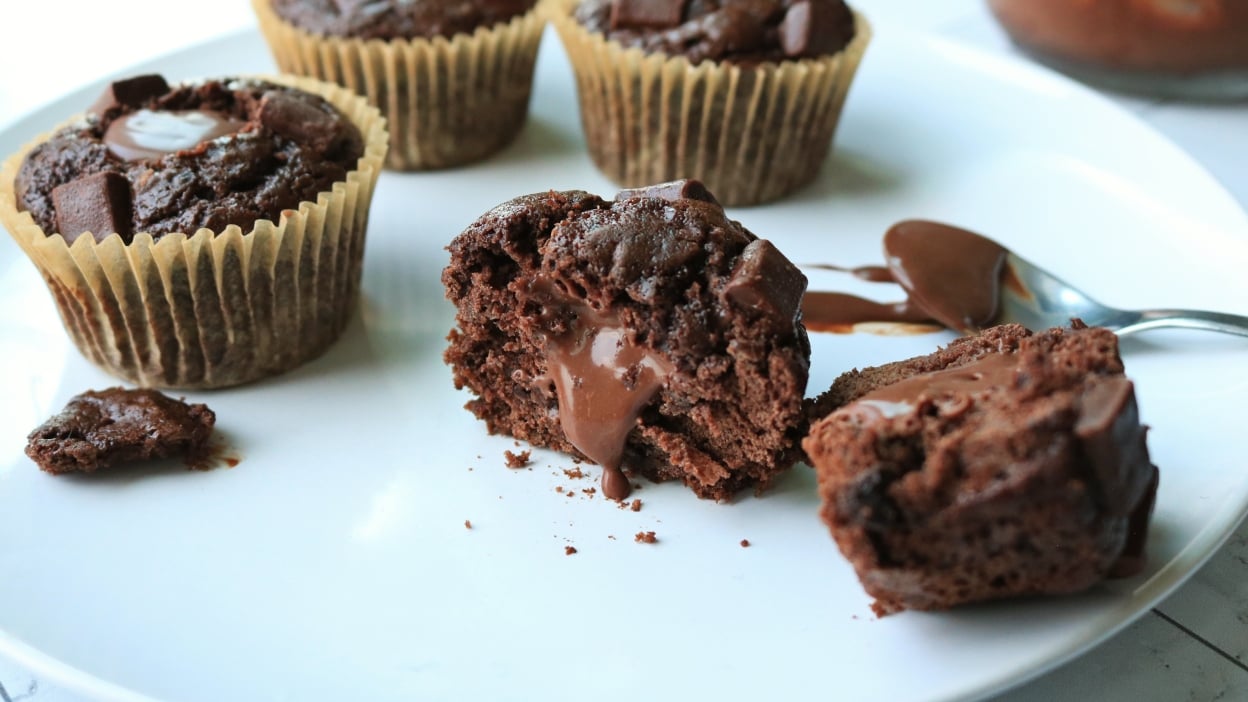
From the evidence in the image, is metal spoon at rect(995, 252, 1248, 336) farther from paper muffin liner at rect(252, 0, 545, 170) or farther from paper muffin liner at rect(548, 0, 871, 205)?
paper muffin liner at rect(252, 0, 545, 170)

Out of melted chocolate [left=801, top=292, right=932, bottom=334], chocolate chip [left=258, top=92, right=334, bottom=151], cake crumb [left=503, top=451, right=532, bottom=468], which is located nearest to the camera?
cake crumb [left=503, top=451, right=532, bottom=468]

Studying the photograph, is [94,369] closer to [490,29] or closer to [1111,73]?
[490,29]

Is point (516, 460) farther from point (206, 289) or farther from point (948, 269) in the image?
point (948, 269)

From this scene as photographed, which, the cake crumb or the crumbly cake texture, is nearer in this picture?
the crumbly cake texture

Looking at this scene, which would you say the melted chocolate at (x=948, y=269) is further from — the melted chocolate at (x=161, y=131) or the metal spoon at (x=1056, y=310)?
the melted chocolate at (x=161, y=131)

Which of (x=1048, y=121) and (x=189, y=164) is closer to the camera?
(x=189, y=164)

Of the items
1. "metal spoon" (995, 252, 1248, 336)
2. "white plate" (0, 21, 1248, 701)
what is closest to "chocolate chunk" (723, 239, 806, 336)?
"white plate" (0, 21, 1248, 701)

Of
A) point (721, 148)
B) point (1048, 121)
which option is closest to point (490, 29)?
point (721, 148)

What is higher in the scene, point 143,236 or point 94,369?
point 143,236
